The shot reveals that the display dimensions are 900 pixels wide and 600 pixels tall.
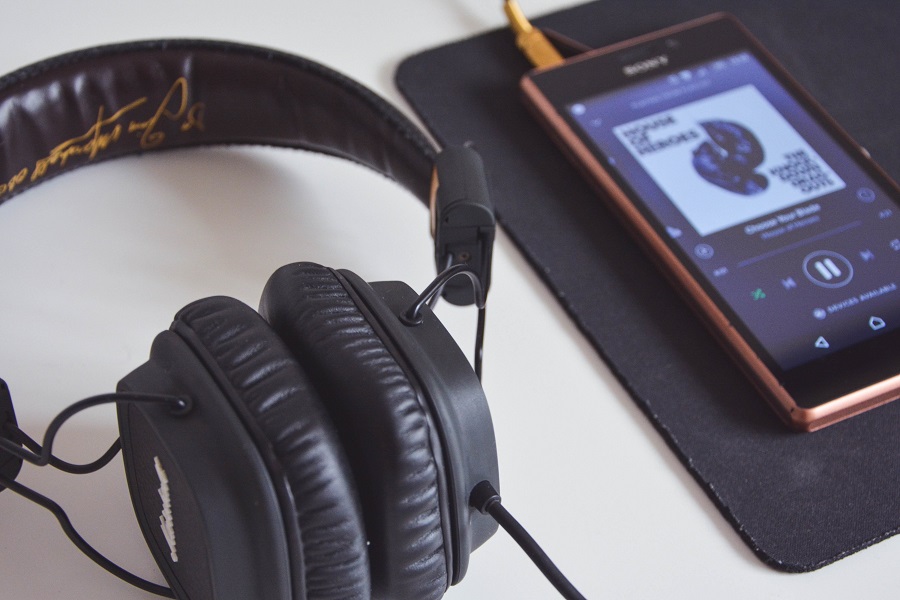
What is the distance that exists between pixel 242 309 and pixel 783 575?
12.7 inches

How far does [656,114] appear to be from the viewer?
68 centimetres

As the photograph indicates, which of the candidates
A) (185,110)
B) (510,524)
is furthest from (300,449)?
(185,110)

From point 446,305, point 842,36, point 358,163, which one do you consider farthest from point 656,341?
point 842,36

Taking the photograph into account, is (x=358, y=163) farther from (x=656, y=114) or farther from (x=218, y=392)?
(x=218, y=392)

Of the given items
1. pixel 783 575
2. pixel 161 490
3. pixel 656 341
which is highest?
pixel 161 490

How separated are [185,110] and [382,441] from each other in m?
0.36

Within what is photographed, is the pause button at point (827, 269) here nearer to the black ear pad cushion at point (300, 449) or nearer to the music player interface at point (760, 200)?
the music player interface at point (760, 200)

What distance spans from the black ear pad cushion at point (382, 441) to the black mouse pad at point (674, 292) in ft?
0.71

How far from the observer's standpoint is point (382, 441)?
0.39 meters

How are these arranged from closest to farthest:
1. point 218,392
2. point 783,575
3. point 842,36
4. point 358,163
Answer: point 218,392, point 783,575, point 358,163, point 842,36

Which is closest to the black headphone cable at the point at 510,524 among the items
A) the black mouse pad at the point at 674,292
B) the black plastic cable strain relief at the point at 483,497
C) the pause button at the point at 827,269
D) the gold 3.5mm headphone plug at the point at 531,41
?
the black plastic cable strain relief at the point at 483,497

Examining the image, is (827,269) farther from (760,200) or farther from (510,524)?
(510,524)

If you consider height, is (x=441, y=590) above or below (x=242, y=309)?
below
